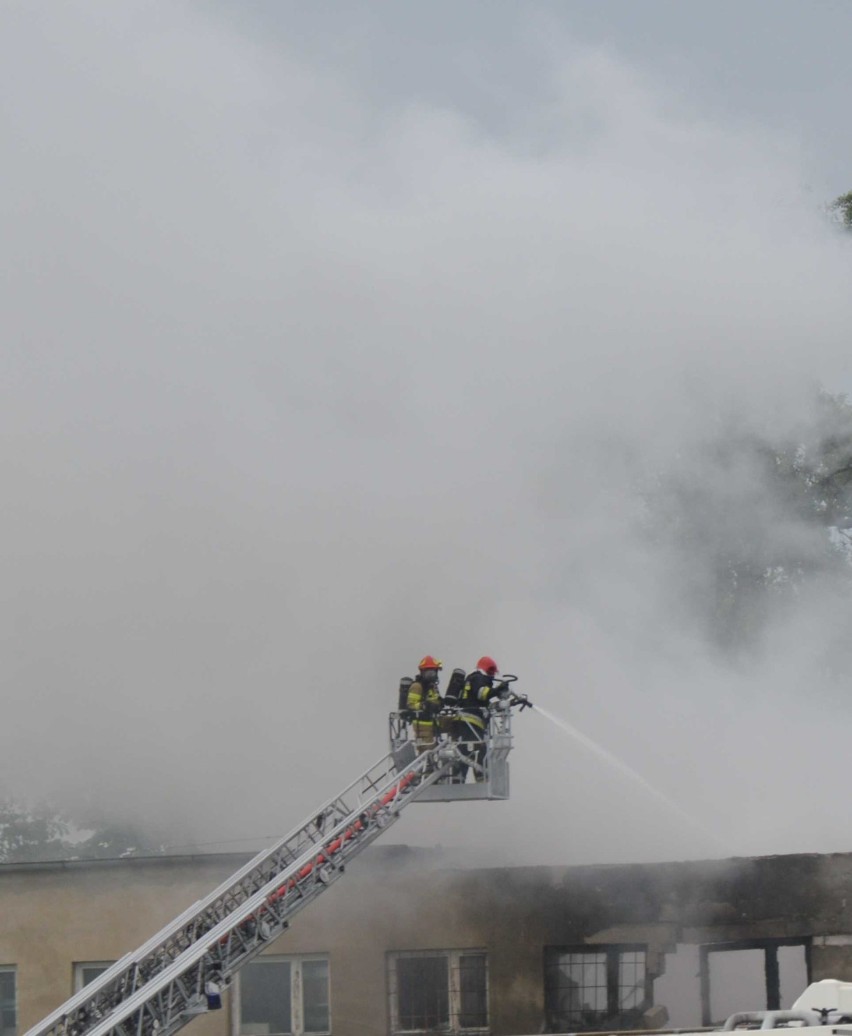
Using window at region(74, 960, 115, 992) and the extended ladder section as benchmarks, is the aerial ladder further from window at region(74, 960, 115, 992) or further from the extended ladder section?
window at region(74, 960, 115, 992)

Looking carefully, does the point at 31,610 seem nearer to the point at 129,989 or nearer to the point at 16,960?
the point at 16,960

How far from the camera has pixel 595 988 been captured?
1845 cm

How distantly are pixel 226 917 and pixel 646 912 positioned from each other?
4.90 metres

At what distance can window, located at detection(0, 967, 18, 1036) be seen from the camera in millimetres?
19234

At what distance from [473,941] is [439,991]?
26.2 inches

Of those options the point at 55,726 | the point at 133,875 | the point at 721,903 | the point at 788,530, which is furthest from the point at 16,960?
the point at 788,530

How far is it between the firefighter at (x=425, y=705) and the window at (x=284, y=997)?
361 cm

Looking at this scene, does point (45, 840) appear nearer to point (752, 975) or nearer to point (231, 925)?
point (752, 975)

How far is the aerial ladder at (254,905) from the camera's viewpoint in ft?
49.0

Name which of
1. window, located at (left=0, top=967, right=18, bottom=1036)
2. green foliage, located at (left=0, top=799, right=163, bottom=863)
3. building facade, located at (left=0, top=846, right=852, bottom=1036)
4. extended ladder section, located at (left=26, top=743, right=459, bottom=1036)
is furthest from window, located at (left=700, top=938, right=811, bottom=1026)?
green foliage, located at (left=0, top=799, right=163, bottom=863)

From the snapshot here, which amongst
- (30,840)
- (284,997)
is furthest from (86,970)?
(30,840)

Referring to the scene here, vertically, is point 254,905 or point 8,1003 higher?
point 254,905

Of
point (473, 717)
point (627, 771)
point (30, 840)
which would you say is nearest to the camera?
point (473, 717)

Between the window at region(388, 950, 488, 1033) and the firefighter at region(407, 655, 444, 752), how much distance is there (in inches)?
125
